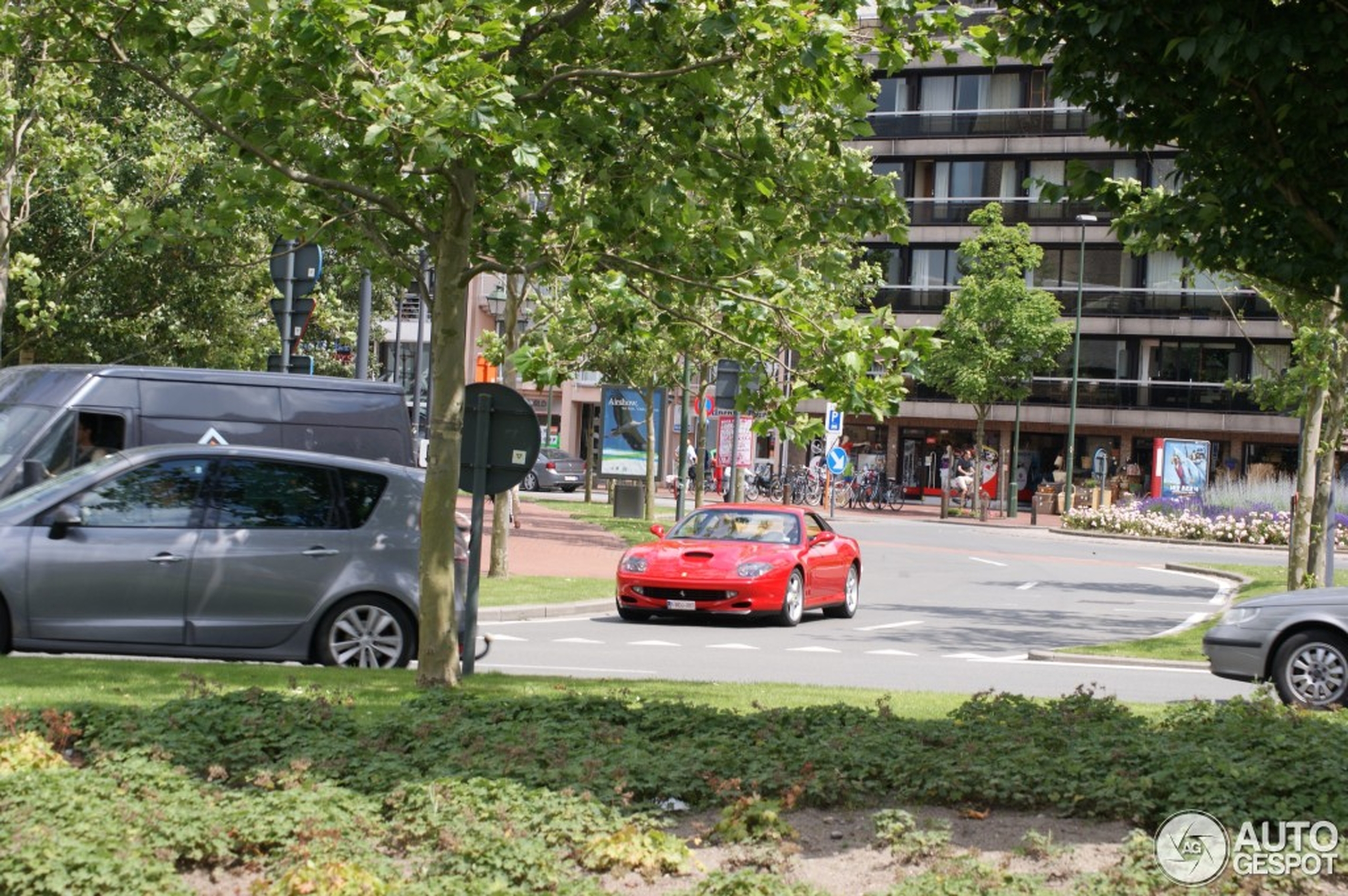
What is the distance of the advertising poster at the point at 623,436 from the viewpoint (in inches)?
1441

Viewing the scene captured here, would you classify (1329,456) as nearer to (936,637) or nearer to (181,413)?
(936,637)

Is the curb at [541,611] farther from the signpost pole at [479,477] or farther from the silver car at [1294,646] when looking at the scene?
the silver car at [1294,646]

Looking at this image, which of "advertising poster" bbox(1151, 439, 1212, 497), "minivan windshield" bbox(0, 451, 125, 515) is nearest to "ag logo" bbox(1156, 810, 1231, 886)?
"minivan windshield" bbox(0, 451, 125, 515)

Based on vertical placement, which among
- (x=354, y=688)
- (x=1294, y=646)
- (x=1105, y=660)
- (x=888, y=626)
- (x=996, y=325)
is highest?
(x=996, y=325)

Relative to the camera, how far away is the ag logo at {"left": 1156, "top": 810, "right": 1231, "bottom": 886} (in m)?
5.34

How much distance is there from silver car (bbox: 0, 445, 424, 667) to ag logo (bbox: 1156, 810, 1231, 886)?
707cm

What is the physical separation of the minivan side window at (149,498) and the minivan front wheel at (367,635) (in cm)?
123

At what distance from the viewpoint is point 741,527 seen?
20.5 meters

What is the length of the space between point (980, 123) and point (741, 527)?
4998 centimetres

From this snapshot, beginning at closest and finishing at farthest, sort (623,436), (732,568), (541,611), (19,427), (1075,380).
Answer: (19,427) < (732,568) < (541,611) < (623,436) < (1075,380)

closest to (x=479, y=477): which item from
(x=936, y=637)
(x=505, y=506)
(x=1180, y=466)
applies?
(x=936, y=637)

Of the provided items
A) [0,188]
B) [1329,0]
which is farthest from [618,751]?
[0,188]

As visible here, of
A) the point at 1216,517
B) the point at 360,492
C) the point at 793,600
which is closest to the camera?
the point at 360,492

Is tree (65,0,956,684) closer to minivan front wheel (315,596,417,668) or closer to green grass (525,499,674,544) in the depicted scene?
minivan front wheel (315,596,417,668)
